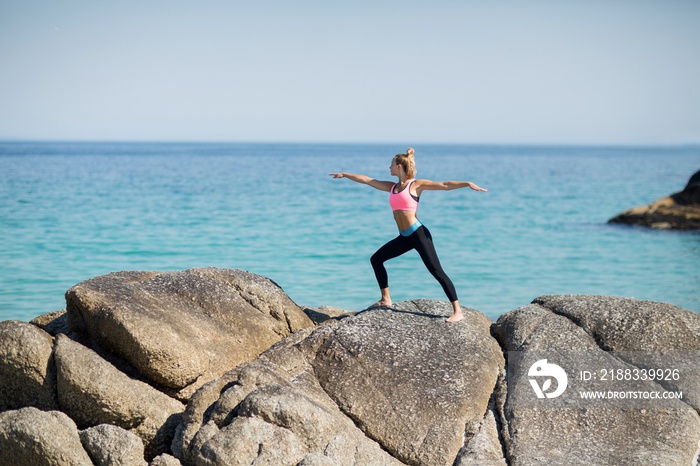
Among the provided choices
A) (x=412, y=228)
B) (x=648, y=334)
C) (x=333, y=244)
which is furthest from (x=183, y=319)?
(x=333, y=244)

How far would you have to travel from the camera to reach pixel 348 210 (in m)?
35.9

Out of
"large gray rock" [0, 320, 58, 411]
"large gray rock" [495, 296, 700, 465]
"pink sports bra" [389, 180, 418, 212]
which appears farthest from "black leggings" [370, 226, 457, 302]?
"large gray rock" [0, 320, 58, 411]

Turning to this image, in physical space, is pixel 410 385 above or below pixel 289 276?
above

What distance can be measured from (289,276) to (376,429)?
1345 cm

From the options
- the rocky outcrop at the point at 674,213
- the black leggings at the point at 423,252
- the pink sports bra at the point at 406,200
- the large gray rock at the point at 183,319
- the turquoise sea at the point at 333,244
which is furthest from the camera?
the rocky outcrop at the point at 674,213

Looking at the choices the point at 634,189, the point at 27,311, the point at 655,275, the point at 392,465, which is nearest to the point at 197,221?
the point at 27,311

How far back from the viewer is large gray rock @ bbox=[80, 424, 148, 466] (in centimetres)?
611

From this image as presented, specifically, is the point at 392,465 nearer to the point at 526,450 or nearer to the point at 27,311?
the point at 526,450

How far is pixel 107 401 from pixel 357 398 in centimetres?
238

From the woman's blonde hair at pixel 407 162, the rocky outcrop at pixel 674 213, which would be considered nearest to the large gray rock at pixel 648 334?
the woman's blonde hair at pixel 407 162

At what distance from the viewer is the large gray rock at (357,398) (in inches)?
233

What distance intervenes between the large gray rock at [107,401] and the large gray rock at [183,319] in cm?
36

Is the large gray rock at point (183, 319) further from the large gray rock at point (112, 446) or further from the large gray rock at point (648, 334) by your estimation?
the large gray rock at point (648, 334)

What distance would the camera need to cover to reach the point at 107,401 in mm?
6707
